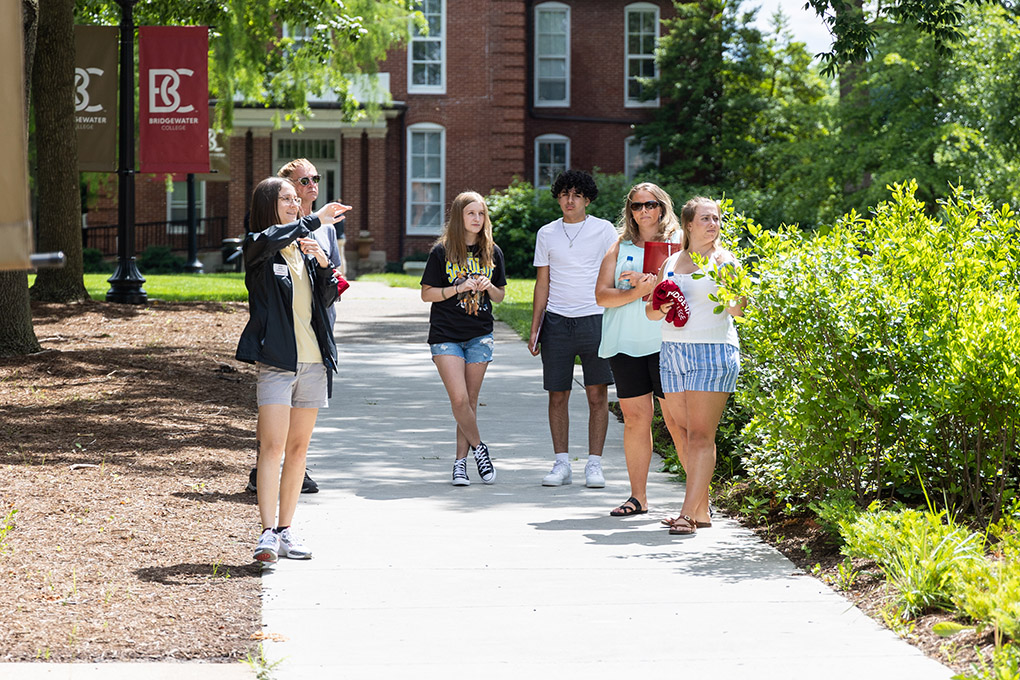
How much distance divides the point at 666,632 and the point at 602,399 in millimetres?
3110

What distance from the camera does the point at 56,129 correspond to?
1661 centimetres

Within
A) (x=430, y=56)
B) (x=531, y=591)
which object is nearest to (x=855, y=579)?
(x=531, y=591)

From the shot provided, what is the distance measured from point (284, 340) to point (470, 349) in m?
2.38

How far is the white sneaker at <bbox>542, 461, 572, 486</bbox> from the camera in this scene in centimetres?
790

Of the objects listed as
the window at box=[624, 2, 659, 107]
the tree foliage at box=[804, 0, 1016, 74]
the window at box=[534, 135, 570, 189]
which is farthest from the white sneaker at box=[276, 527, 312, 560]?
the window at box=[624, 2, 659, 107]

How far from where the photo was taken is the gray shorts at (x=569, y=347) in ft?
25.8

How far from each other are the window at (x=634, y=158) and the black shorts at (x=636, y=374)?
30.7 metres

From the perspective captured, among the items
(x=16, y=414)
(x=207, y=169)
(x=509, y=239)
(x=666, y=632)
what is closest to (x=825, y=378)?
(x=666, y=632)

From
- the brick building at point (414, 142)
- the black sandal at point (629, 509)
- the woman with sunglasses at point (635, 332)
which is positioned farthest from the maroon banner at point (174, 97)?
the brick building at point (414, 142)

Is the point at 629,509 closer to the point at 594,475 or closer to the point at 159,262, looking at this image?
the point at 594,475

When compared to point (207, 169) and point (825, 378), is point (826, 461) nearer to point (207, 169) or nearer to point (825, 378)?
point (825, 378)

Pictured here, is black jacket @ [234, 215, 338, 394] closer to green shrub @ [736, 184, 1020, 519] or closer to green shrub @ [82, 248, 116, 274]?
green shrub @ [736, 184, 1020, 519]

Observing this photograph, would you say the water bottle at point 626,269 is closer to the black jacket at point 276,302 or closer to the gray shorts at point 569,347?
the gray shorts at point 569,347

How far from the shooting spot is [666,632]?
487cm
